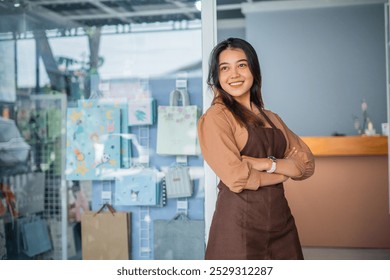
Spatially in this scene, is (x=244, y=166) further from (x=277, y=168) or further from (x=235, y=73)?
(x=235, y=73)

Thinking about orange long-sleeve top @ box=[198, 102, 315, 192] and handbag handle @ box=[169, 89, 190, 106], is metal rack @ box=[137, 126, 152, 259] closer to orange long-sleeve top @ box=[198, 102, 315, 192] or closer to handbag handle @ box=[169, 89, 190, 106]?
handbag handle @ box=[169, 89, 190, 106]

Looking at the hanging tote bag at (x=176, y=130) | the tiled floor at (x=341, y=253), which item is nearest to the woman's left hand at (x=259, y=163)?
the hanging tote bag at (x=176, y=130)

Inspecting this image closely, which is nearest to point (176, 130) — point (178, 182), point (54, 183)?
point (178, 182)

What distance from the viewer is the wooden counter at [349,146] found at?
425 centimetres

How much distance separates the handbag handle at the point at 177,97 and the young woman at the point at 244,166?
655mm

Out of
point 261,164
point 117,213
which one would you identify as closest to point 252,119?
point 261,164

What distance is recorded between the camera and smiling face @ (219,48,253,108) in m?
2.18

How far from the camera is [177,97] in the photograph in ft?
9.55

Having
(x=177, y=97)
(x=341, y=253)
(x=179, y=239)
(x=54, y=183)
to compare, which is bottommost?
(x=341, y=253)

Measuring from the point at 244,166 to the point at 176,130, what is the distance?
38.6 inches

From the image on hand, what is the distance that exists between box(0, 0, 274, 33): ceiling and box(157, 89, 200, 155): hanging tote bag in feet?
1.63

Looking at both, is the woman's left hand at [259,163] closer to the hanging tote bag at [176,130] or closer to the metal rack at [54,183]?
the hanging tote bag at [176,130]

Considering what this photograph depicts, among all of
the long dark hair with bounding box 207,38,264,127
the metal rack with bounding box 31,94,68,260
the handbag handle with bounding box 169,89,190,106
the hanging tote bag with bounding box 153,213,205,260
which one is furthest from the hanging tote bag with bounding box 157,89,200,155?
the metal rack with bounding box 31,94,68,260
